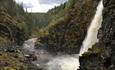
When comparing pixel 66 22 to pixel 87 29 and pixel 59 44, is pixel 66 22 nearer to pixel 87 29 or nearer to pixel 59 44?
pixel 59 44

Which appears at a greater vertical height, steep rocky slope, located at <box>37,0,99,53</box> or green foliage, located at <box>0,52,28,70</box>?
steep rocky slope, located at <box>37,0,99,53</box>

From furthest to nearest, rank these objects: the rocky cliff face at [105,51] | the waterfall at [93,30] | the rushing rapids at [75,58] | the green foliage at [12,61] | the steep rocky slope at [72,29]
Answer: the steep rocky slope at [72,29], the waterfall at [93,30], the rushing rapids at [75,58], the green foliage at [12,61], the rocky cliff face at [105,51]

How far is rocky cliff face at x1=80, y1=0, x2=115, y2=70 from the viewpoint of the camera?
59.5 m

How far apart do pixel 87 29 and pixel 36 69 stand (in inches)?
1086

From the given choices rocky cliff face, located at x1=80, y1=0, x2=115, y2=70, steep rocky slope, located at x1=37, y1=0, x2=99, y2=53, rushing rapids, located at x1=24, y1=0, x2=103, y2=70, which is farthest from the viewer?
steep rocky slope, located at x1=37, y1=0, x2=99, y2=53

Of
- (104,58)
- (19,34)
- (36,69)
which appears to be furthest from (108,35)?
(19,34)

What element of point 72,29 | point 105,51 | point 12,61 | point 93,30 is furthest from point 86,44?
point 105,51

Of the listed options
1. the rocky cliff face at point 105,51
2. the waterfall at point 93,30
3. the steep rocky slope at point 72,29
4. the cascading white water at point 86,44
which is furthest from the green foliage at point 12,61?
the steep rocky slope at point 72,29

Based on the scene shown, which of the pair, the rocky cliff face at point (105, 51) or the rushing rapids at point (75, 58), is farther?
the rushing rapids at point (75, 58)

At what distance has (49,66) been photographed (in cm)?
9025

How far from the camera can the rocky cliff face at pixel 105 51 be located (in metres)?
59.5

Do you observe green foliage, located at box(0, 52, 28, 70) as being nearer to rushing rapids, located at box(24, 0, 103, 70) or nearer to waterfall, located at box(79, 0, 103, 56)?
rushing rapids, located at box(24, 0, 103, 70)

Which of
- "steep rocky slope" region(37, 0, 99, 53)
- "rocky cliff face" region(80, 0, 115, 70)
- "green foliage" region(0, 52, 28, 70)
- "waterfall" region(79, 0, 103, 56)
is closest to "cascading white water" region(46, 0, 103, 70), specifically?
"waterfall" region(79, 0, 103, 56)

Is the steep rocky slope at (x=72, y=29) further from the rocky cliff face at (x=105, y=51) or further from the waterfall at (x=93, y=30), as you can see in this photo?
the rocky cliff face at (x=105, y=51)
